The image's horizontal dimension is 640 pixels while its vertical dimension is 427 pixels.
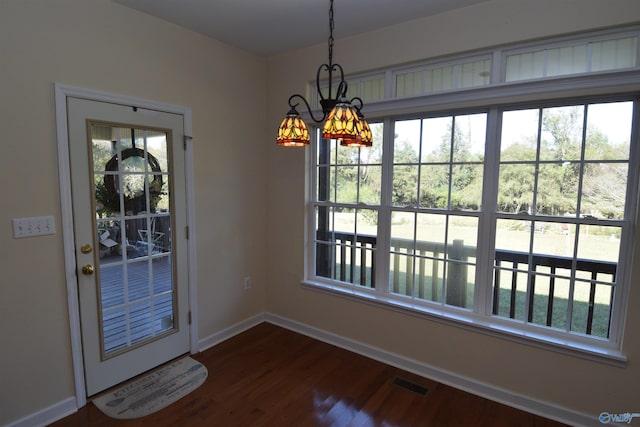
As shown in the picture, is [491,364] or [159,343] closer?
[491,364]

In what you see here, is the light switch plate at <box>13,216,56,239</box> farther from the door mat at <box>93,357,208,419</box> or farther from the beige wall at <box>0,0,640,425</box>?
the door mat at <box>93,357,208,419</box>

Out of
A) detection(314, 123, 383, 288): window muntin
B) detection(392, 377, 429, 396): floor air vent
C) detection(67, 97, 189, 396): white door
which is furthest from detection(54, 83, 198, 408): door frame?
detection(392, 377, 429, 396): floor air vent

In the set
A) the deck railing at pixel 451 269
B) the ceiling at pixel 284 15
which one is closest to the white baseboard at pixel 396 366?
the deck railing at pixel 451 269

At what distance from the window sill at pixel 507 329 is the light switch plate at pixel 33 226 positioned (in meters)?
2.30

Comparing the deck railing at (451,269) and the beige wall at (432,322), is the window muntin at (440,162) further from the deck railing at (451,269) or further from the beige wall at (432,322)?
the beige wall at (432,322)

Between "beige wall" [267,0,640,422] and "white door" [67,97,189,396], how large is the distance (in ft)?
3.42

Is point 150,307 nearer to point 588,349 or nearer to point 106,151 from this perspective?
point 106,151

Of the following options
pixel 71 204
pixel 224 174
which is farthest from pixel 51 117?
pixel 224 174

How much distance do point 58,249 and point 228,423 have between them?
160 cm

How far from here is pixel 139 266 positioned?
2619mm

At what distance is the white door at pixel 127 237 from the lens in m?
2.29

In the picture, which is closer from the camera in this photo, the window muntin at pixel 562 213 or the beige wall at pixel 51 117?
the beige wall at pixel 51 117

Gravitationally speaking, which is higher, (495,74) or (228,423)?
(495,74)

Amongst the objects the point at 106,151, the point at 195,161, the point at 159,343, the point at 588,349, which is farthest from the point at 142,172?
the point at 588,349
